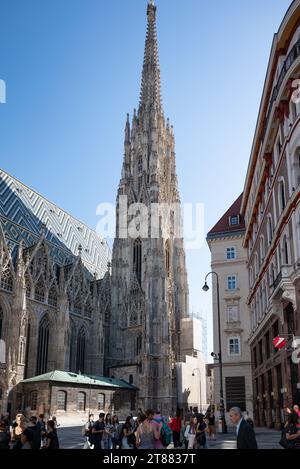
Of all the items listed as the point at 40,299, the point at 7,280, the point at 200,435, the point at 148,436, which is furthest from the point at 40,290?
the point at 148,436

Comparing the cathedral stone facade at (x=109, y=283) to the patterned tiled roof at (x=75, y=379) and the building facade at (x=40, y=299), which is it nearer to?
the building facade at (x=40, y=299)

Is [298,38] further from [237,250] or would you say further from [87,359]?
[87,359]

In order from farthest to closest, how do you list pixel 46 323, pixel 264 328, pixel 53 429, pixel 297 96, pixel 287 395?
1. pixel 46 323
2. pixel 264 328
3. pixel 287 395
4. pixel 297 96
5. pixel 53 429

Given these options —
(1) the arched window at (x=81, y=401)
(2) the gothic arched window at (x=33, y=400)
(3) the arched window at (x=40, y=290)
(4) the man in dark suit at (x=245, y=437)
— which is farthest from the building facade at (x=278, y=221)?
(3) the arched window at (x=40, y=290)

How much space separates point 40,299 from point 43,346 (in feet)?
18.4

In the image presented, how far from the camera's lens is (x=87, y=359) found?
220 feet

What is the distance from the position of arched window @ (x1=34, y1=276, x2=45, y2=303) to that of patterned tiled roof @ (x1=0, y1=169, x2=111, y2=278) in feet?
17.7

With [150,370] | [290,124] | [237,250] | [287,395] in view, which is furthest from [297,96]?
[150,370]

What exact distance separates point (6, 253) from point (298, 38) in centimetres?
4195

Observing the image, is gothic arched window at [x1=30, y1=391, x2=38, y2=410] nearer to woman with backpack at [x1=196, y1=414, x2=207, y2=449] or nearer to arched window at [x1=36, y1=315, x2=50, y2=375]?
arched window at [x1=36, y1=315, x2=50, y2=375]

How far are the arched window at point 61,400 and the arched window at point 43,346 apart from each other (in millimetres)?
8301

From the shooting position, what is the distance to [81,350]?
2648 inches

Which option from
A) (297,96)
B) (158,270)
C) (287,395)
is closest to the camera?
(297,96)

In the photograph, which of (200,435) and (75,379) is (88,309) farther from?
(200,435)
